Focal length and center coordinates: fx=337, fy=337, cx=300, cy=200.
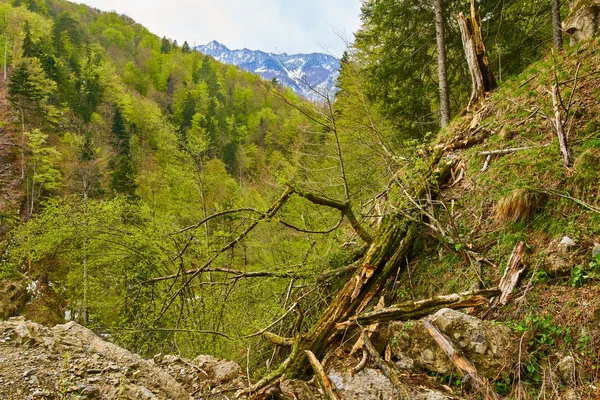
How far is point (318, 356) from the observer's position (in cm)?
319

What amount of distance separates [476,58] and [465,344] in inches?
236

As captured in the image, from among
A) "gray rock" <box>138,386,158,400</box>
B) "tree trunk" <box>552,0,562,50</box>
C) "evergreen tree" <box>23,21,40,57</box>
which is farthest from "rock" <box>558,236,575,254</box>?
"evergreen tree" <box>23,21,40,57</box>

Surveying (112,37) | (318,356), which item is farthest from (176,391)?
(112,37)

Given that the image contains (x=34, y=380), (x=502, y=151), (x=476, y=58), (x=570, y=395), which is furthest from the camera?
(x=476, y=58)

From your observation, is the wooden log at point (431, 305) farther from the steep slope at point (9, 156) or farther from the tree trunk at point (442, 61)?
the steep slope at point (9, 156)

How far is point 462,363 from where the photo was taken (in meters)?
2.37

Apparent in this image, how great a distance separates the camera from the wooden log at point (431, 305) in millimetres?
2863

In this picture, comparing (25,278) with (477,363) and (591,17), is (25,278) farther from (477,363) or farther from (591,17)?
(591,17)

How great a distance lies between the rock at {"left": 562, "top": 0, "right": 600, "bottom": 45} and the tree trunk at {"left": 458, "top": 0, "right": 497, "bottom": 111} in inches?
51.1

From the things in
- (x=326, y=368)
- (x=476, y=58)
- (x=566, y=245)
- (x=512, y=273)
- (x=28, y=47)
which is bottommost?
(x=326, y=368)

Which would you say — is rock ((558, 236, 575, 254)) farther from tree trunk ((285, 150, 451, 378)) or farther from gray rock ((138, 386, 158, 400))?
gray rock ((138, 386, 158, 400))

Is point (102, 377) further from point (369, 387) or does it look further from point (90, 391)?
point (369, 387)

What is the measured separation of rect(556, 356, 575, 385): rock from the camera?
6.79 feet

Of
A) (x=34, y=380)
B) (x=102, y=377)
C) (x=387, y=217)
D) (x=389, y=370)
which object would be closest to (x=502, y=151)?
(x=387, y=217)
